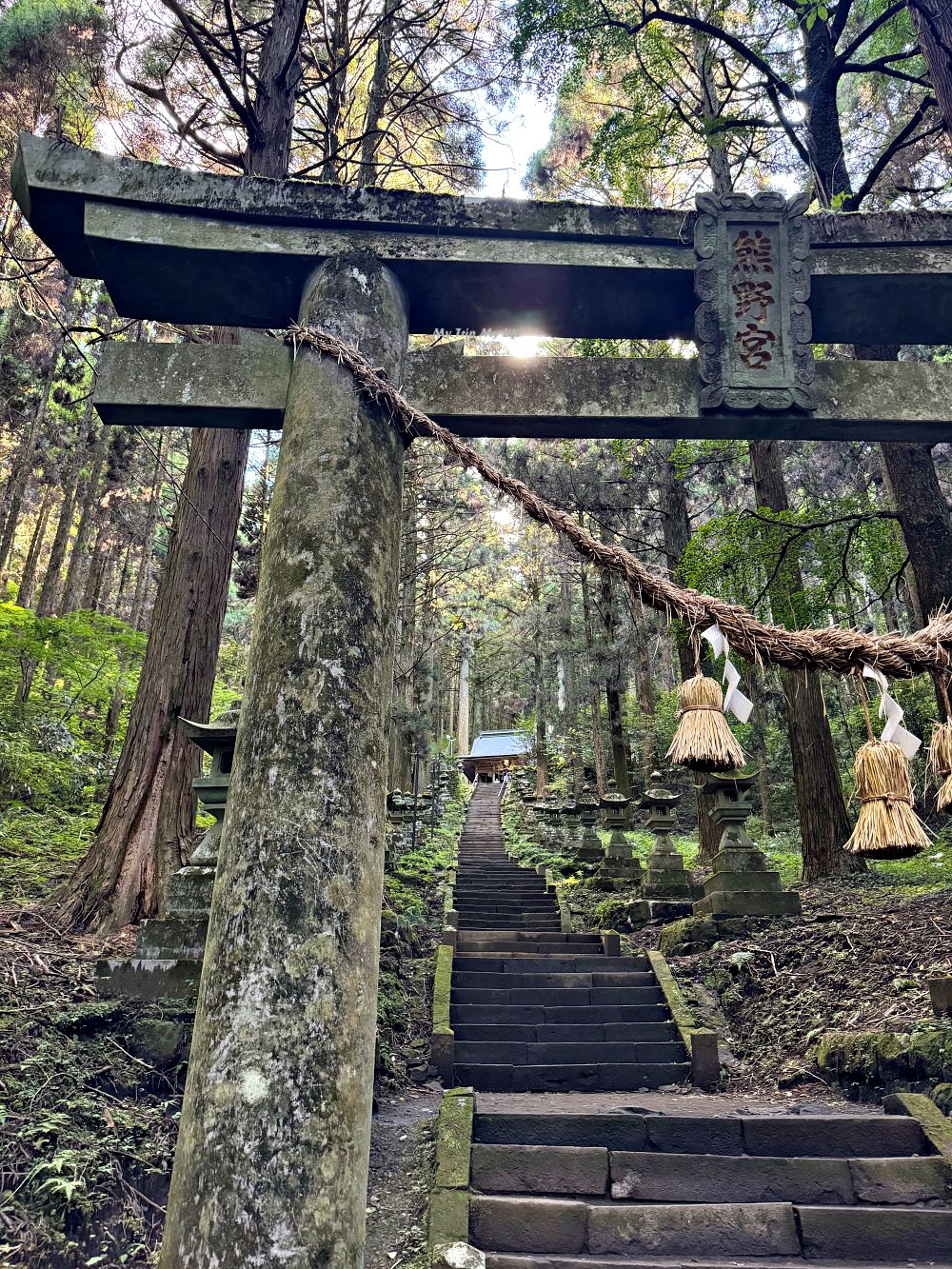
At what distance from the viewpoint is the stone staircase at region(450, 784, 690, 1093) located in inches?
269

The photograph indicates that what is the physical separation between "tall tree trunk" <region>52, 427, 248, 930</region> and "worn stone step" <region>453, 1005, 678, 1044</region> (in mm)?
3566

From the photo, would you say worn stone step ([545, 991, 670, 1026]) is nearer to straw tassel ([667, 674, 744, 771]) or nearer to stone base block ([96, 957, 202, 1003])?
stone base block ([96, 957, 202, 1003])

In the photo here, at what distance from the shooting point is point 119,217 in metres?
3.10

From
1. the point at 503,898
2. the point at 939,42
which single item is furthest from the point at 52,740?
the point at 939,42

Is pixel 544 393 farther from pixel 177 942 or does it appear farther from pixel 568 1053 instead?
pixel 568 1053

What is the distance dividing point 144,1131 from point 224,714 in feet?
8.01

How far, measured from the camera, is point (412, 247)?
3.20 metres

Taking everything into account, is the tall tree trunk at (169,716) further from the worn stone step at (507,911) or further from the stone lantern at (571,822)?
the stone lantern at (571,822)

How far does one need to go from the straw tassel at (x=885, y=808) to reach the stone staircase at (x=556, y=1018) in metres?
5.28

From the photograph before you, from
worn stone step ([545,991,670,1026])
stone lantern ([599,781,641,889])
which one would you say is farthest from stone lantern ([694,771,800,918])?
stone lantern ([599,781,641,889])

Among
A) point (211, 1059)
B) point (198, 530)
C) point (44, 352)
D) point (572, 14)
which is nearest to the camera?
point (211, 1059)

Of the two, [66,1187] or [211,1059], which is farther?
[66,1187]

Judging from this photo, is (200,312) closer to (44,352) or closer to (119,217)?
(119,217)

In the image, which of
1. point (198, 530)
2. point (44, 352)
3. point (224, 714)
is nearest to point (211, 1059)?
point (224, 714)
